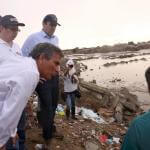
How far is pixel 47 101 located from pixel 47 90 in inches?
6.7

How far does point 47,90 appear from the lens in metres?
6.34

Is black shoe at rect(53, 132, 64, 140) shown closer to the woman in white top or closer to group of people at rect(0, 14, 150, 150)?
group of people at rect(0, 14, 150, 150)

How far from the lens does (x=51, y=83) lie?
255 inches

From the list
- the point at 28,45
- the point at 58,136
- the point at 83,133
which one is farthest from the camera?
the point at 83,133

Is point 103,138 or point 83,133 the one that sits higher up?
point 83,133

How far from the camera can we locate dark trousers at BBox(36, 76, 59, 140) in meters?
6.33

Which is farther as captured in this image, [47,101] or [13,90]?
[47,101]

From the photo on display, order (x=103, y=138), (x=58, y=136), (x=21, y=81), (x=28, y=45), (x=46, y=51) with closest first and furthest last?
(x=21, y=81) < (x=46, y=51) < (x=28, y=45) < (x=58, y=136) < (x=103, y=138)

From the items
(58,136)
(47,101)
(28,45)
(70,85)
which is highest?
(28,45)

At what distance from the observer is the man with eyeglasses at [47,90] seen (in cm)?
636

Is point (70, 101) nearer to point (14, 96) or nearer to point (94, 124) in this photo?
point (94, 124)

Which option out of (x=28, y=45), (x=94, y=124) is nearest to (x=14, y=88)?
(x=28, y=45)

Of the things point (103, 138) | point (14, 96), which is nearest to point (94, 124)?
point (103, 138)

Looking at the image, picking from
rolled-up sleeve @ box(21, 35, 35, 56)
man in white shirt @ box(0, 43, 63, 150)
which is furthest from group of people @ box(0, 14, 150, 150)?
rolled-up sleeve @ box(21, 35, 35, 56)
